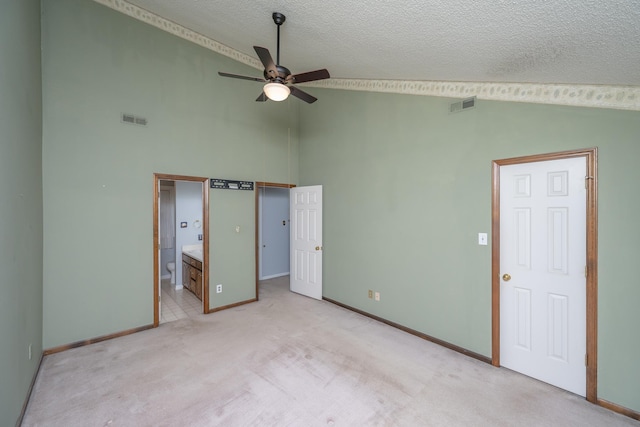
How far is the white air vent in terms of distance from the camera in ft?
11.0

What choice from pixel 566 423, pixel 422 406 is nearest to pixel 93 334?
pixel 422 406

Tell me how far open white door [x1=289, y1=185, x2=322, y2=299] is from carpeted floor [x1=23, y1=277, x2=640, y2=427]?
4.77ft

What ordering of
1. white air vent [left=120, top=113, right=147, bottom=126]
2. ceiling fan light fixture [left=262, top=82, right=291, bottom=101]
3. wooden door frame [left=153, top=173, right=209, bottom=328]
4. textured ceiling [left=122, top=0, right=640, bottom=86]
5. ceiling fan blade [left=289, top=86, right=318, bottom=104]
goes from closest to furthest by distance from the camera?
textured ceiling [left=122, top=0, right=640, bottom=86]
ceiling fan light fixture [left=262, top=82, right=291, bottom=101]
ceiling fan blade [left=289, top=86, right=318, bottom=104]
white air vent [left=120, top=113, right=147, bottom=126]
wooden door frame [left=153, top=173, right=209, bottom=328]

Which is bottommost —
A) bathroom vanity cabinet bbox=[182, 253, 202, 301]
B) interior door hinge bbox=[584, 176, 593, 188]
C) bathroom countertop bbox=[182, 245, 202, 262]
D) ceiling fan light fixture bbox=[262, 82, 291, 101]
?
bathroom vanity cabinet bbox=[182, 253, 202, 301]

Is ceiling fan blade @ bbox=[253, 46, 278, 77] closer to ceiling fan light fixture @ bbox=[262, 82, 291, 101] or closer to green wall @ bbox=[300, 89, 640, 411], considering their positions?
ceiling fan light fixture @ bbox=[262, 82, 291, 101]

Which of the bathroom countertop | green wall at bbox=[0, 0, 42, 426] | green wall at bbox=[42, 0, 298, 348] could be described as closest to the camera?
green wall at bbox=[0, 0, 42, 426]

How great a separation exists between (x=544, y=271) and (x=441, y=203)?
118 centimetres

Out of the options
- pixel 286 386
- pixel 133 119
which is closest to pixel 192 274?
pixel 133 119

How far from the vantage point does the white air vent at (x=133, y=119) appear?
3.36 metres

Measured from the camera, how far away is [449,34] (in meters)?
2.05

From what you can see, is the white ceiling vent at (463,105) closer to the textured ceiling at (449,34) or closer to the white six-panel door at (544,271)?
the textured ceiling at (449,34)

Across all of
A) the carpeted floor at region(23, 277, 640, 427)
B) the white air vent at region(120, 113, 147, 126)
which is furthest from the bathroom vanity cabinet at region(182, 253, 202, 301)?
the white air vent at region(120, 113, 147, 126)

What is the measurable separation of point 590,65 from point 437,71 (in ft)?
4.11

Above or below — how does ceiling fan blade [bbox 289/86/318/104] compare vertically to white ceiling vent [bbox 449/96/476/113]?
above
